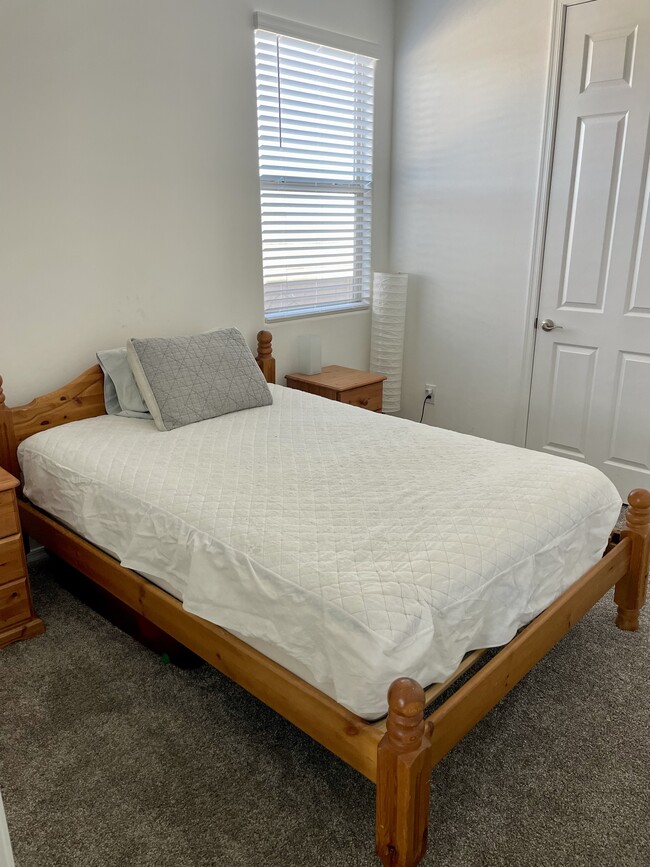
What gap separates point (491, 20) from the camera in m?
3.38

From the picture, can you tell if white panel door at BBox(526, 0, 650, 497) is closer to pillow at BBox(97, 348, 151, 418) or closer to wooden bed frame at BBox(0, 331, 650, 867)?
wooden bed frame at BBox(0, 331, 650, 867)

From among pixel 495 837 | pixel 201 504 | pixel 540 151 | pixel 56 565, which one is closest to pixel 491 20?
pixel 540 151

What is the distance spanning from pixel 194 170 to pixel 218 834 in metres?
2.71

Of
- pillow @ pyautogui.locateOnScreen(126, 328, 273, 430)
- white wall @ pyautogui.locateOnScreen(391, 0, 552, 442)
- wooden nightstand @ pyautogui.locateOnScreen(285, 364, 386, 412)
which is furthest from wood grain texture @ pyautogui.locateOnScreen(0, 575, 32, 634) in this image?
white wall @ pyautogui.locateOnScreen(391, 0, 552, 442)

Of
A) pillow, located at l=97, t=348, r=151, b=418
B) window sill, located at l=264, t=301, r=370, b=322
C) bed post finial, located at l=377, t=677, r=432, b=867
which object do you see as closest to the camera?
bed post finial, located at l=377, t=677, r=432, b=867

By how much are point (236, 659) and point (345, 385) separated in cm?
196

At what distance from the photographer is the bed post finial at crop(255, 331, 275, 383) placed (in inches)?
136

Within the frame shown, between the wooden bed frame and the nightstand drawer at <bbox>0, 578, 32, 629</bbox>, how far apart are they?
0.19 metres

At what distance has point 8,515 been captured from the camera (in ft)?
7.35

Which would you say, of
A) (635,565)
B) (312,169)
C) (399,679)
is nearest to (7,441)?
(399,679)

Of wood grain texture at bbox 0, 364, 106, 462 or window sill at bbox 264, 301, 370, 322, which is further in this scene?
window sill at bbox 264, 301, 370, 322

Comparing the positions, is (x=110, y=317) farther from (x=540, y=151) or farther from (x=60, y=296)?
(x=540, y=151)

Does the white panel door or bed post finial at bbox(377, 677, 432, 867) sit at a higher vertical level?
the white panel door

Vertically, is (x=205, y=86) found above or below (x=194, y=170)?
above
